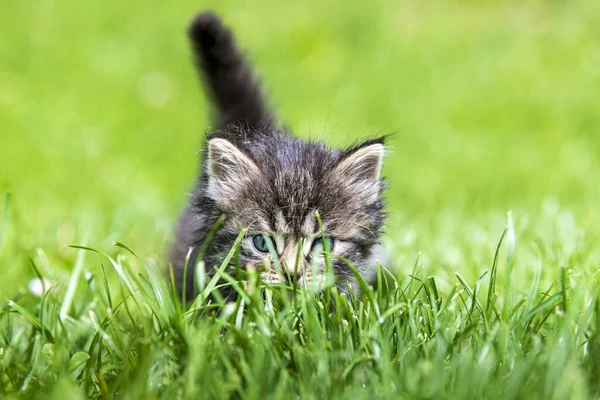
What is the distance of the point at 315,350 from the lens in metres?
1.96

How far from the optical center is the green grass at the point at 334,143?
1.96 meters

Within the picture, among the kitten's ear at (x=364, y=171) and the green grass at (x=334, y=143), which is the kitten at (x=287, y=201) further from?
the green grass at (x=334, y=143)

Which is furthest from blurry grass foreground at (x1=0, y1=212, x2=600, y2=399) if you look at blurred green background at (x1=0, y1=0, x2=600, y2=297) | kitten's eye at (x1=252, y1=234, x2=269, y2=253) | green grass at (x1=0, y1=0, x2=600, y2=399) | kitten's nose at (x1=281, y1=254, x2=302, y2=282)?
blurred green background at (x1=0, y1=0, x2=600, y2=297)

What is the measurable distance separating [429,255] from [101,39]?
5.88 m

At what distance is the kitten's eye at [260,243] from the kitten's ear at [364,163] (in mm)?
413

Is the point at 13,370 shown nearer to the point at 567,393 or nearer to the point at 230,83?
the point at 567,393

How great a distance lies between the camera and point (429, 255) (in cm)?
348

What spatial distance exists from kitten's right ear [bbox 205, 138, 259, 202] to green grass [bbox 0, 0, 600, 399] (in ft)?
1.43

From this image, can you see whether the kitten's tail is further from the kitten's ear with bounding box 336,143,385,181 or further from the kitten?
the kitten's ear with bounding box 336,143,385,181

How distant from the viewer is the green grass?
1961mm

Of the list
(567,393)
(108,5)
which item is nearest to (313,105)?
(108,5)

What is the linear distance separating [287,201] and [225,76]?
1090 millimetres

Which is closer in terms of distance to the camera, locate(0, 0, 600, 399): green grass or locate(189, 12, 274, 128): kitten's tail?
locate(0, 0, 600, 399): green grass

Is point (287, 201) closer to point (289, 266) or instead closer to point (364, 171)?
point (289, 266)
